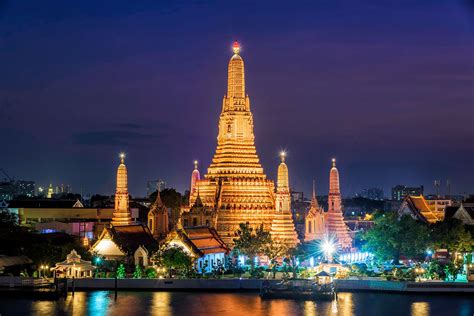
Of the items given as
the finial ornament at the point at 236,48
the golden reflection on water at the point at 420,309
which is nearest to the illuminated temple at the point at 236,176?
the finial ornament at the point at 236,48

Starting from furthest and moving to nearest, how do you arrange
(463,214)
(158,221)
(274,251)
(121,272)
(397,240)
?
(463,214), (158,221), (397,240), (274,251), (121,272)

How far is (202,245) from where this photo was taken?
60250 mm

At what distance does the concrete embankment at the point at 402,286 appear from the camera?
51750 mm

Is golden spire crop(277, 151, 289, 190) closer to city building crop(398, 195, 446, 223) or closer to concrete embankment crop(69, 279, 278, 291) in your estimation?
concrete embankment crop(69, 279, 278, 291)

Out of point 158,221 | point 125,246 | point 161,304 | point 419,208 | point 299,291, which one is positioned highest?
point 419,208

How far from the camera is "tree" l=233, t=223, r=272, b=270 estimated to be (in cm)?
6008

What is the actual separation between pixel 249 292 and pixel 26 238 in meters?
13.9

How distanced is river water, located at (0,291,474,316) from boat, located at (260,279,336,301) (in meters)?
0.58

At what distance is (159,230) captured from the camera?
212 feet

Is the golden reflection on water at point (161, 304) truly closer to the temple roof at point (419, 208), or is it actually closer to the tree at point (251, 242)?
the tree at point (251, 242)

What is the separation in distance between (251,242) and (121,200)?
430 inches

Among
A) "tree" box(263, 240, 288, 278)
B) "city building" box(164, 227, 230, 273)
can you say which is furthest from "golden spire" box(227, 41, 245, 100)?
"tree" box(263, 240, 288, 278)

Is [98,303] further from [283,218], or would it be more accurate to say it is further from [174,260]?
[283,218]

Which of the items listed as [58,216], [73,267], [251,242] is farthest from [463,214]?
[58,216]
